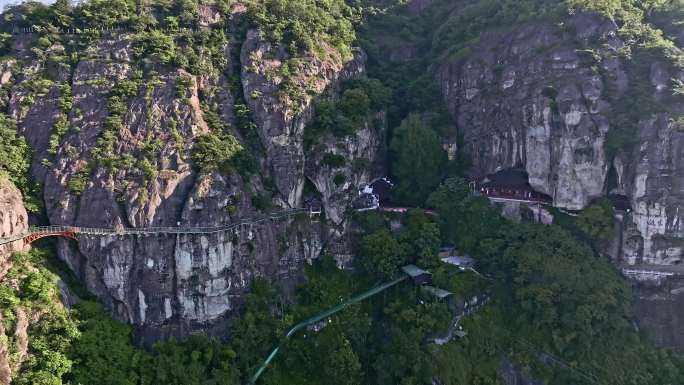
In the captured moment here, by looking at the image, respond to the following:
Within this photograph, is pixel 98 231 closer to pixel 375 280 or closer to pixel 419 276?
pixel 375 280

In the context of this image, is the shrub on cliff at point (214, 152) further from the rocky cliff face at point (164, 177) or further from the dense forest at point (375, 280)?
the rocky cliff face at point (164, 177)

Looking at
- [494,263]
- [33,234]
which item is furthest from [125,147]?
[494,263]

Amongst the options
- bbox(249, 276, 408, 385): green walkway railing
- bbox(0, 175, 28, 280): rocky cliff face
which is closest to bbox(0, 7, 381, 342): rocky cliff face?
bbox(0, 175, 28, 280): rocky cliff face

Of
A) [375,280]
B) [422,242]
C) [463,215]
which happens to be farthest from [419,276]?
[463,215]

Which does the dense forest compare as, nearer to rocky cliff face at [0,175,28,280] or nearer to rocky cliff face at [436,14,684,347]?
rocky cliff face at [0,175,28,280]

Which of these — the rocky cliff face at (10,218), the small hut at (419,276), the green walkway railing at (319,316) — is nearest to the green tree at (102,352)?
the rocky cliff face at (10,218)

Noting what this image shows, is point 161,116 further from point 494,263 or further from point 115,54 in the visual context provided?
point 494,263
